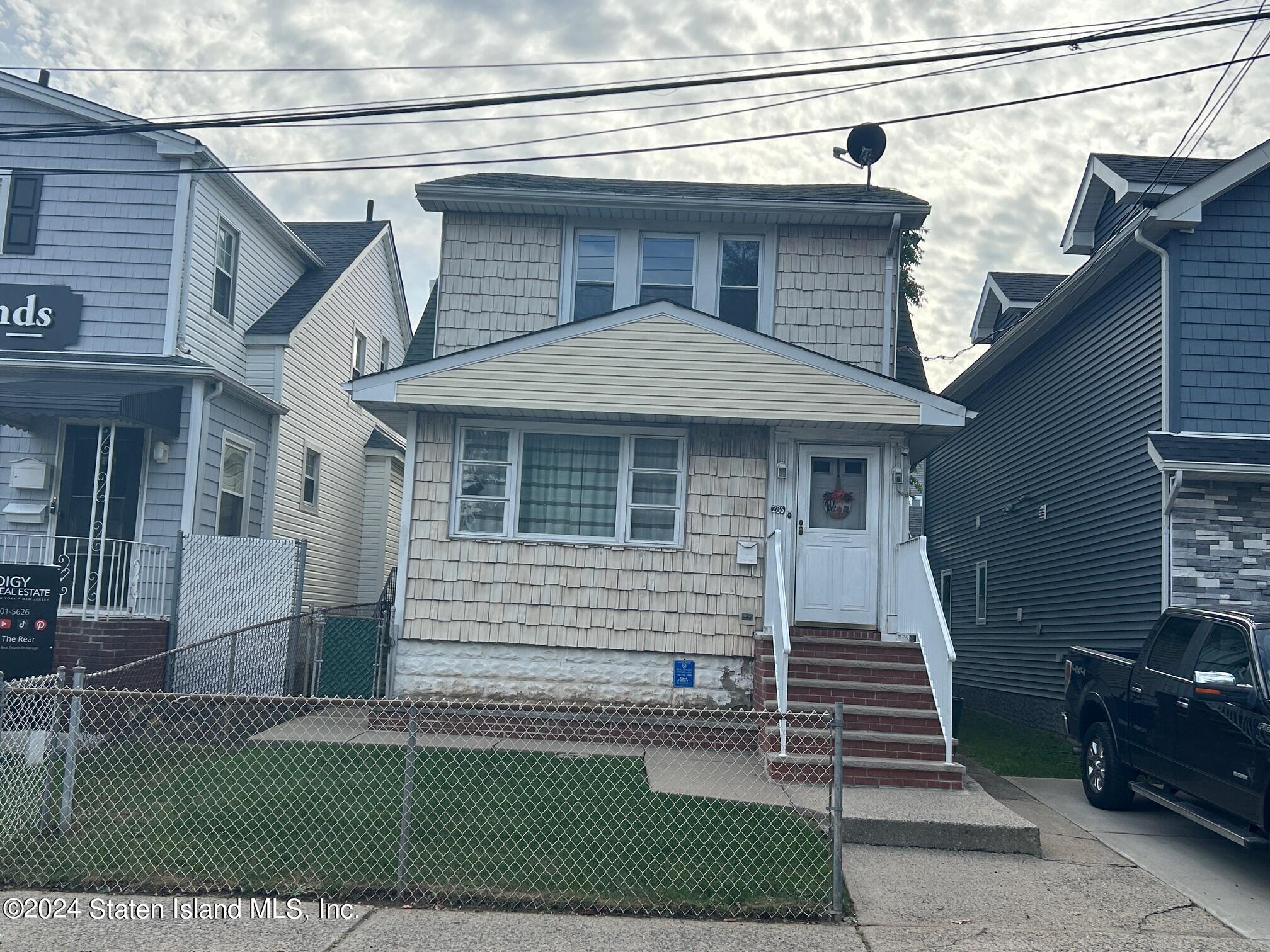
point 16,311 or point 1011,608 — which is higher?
point 16,311

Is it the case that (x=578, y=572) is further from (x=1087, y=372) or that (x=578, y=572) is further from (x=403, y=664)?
(x=1087, y=372)

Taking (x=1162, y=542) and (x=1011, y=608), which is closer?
(x=1162, y=542)

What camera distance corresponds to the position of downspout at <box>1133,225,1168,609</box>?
1127 centimetres

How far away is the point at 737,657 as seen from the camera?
1145 cm

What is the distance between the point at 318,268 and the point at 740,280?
8476mm

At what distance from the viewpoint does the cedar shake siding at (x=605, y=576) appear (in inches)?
455

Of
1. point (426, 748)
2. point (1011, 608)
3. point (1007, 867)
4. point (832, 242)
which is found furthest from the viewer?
point (1011, 608)

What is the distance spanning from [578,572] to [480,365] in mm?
2470

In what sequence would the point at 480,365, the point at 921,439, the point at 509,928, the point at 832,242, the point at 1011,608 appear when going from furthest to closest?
the point at 1011,608, the point at 832,242, the point at 921,439, the point at 480,365, the point at 509,928

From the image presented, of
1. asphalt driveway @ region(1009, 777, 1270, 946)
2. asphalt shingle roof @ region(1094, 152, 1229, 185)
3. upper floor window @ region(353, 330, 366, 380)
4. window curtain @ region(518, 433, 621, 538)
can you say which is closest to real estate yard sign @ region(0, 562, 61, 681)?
window curtain @ region(518, 433, 621, 538)

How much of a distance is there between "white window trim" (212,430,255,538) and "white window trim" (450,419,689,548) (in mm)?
4084

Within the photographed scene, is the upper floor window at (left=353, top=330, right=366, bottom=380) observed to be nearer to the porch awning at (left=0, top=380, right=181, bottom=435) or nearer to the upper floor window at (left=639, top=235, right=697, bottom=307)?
the porch awning at (left=0, top=380, right=181, bottom=435)

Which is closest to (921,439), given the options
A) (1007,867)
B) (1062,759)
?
(1062,759)

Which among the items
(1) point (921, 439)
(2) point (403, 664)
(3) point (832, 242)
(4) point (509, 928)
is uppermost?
(3) point (832, 242)
